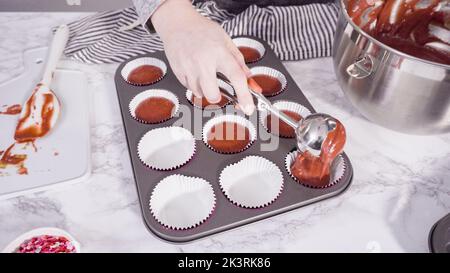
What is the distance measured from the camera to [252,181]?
991 mm

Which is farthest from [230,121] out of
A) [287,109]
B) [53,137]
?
[53,137]

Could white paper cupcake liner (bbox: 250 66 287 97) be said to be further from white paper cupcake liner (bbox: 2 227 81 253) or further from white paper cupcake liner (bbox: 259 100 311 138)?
white paper cupcake liner (bbox: 2 227 81 253)

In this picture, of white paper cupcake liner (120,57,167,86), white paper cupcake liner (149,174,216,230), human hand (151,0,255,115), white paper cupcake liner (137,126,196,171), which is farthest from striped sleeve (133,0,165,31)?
white paper cupcake liner (149,174,216,230)

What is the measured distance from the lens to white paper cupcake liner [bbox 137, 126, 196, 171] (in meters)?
1.02

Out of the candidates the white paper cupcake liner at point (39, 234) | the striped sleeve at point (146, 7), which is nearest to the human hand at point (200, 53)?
the striped sleeve at point (146, 7)

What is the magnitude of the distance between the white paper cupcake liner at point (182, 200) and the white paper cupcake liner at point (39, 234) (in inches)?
7.2

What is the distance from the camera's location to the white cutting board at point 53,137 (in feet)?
3.11

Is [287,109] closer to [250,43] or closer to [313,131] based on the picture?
[313,131]

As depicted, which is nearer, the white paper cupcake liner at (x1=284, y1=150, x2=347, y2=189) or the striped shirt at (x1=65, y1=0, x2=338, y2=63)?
the white paper cupcake liner at (x1=284, y1=150, x2=347, y2=189)

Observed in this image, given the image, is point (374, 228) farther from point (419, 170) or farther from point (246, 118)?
point (246, 118)

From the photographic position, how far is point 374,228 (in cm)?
89

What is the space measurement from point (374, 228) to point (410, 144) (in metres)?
0.31

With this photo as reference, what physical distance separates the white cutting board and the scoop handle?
38mm

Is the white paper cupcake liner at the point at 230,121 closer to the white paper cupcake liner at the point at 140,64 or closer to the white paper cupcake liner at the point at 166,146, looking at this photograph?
the white paper cupcake liner at the point at 166,146
